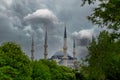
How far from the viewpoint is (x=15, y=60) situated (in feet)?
135

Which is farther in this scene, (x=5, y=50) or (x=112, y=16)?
(x=5, y=50)

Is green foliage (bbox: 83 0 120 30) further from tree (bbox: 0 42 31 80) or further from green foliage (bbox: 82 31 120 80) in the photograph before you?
green foliage (bbox: 82 31 120 80)

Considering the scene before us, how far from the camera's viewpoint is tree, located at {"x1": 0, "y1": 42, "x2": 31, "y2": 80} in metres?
40.6

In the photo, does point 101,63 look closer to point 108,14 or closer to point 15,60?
point 15,60

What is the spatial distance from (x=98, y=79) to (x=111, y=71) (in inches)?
121

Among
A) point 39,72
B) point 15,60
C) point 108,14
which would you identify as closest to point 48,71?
point 39,72

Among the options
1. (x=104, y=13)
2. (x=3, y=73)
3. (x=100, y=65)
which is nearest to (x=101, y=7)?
(x=104, y=13)

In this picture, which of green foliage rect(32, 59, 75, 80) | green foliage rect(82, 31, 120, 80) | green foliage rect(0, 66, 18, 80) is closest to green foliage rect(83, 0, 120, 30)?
green foliage rect(0, 66, 18, 80)

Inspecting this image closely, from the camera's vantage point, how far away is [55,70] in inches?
Answer: 2717

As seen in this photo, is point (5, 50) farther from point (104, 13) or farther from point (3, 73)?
point (104, 13)

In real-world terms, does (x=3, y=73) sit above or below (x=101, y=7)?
below

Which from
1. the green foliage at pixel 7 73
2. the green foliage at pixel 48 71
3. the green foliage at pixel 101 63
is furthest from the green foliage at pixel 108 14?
the green foliage at pixel 101 63

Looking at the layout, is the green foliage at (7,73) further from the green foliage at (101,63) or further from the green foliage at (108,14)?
the green foliage at (101,63)

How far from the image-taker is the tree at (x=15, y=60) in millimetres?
40562
